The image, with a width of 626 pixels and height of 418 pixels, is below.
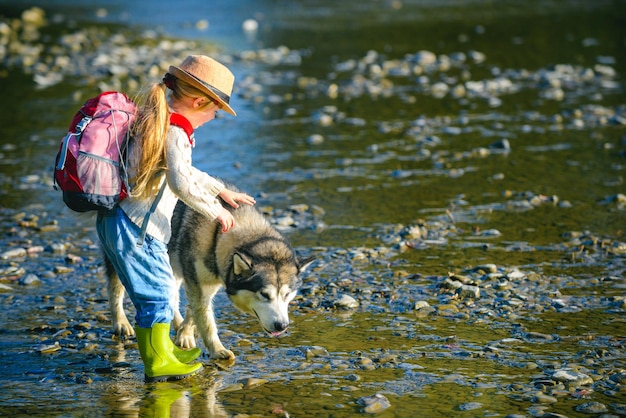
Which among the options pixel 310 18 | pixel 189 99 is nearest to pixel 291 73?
pixel 310 18

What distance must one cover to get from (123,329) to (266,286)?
1248mm

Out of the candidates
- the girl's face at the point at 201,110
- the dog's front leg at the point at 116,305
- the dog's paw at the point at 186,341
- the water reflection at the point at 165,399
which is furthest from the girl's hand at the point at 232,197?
the dog's paw at the point at 186,341

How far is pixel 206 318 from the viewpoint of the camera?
20.8 ft

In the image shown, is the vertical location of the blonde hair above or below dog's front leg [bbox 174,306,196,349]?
above

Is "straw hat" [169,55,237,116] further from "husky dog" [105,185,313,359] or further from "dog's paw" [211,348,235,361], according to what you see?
"dog's paw" [211,348,235,361]

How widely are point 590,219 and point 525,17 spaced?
17188 mm

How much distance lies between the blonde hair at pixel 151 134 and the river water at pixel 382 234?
925mm

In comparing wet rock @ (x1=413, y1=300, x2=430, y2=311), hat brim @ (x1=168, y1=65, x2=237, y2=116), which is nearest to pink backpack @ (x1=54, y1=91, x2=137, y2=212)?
hat brim @ (x1=168, y1=65, x2=237, y2=116)

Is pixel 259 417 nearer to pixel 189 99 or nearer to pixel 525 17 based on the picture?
pixel 189 99

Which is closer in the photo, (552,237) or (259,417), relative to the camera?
(259,417)

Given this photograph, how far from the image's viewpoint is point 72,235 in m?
8.91

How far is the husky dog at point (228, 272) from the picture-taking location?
604 centimetres

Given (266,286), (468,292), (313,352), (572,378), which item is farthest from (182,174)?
(468,292)

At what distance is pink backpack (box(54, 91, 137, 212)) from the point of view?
5336 mm
